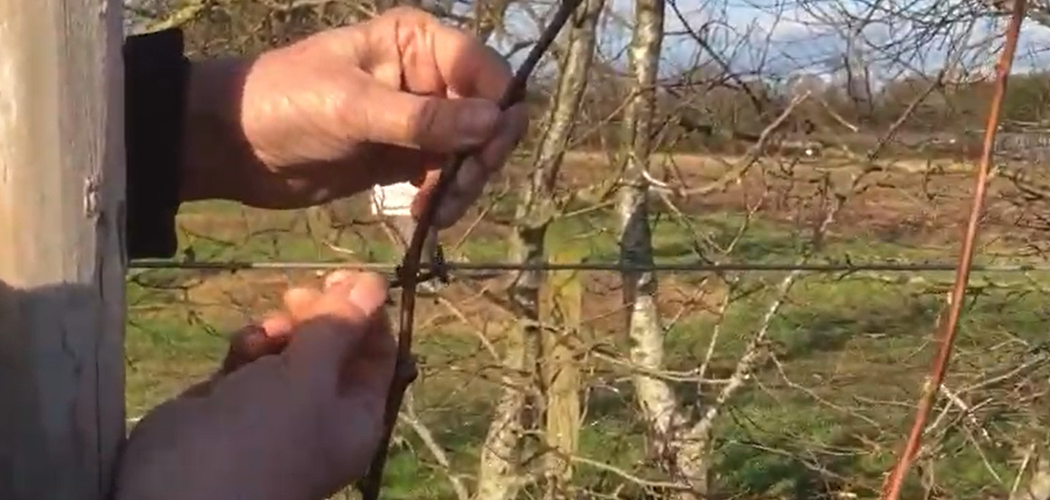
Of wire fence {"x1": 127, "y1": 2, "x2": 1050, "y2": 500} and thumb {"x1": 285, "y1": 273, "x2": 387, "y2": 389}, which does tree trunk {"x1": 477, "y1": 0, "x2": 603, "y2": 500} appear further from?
thumb {"x1": 285, "y1": 273, "x2": 387, "y2": 389}

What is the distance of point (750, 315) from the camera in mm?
3227

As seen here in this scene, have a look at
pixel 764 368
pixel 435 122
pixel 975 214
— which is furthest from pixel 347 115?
pixel 764 368

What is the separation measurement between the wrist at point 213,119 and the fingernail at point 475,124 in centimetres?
22

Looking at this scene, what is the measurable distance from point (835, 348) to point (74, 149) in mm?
3592

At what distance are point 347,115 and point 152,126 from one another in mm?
144

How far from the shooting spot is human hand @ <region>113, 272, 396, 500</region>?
722 millimetres

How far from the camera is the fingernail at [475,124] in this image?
0.81m

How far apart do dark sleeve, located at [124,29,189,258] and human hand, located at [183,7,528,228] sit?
1 centimetres

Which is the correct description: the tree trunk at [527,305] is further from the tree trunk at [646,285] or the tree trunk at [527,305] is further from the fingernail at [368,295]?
the fingernail at [368,295]

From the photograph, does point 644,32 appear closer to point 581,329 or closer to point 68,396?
point 581,329

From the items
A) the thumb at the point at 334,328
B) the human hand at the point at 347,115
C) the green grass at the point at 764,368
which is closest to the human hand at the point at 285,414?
the thumb at the point at 334,328

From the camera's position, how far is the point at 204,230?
3404 mm

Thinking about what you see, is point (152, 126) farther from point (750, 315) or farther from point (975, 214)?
point (750, 315)

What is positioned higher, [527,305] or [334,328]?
[334,328]
